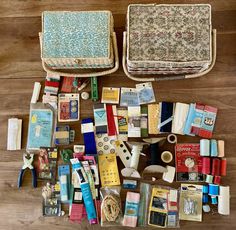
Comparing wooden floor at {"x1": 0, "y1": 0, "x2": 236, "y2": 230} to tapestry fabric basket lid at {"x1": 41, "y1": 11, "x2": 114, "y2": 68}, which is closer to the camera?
tapestry fabric basket lid at {"x1": 41, "y1": 11, "x2": 114, "y2": 68}

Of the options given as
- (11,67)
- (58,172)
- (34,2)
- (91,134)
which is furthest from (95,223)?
(34,2)

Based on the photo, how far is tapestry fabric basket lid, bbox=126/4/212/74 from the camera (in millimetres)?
1279

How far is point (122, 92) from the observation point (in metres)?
1.48

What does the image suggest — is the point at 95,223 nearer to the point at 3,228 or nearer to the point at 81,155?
the point at 81,155

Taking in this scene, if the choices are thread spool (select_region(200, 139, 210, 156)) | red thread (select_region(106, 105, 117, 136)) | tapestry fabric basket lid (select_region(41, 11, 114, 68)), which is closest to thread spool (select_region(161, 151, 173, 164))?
thread spool (select_region(200, 139, 210, 156))

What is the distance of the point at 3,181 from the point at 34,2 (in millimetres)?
870

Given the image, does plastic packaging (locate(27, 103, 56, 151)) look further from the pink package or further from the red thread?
the pink package

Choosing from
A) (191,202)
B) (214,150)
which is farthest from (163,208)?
(214,150)

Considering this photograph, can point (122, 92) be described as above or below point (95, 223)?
above

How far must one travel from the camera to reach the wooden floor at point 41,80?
143 cm

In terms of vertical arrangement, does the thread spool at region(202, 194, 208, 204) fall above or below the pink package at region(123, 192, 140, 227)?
above

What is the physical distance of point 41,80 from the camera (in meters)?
1.51

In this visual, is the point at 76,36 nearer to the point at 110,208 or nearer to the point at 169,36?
the point at 169,36

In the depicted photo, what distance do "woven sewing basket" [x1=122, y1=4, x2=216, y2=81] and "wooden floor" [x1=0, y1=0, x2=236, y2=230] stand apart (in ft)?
0.65
